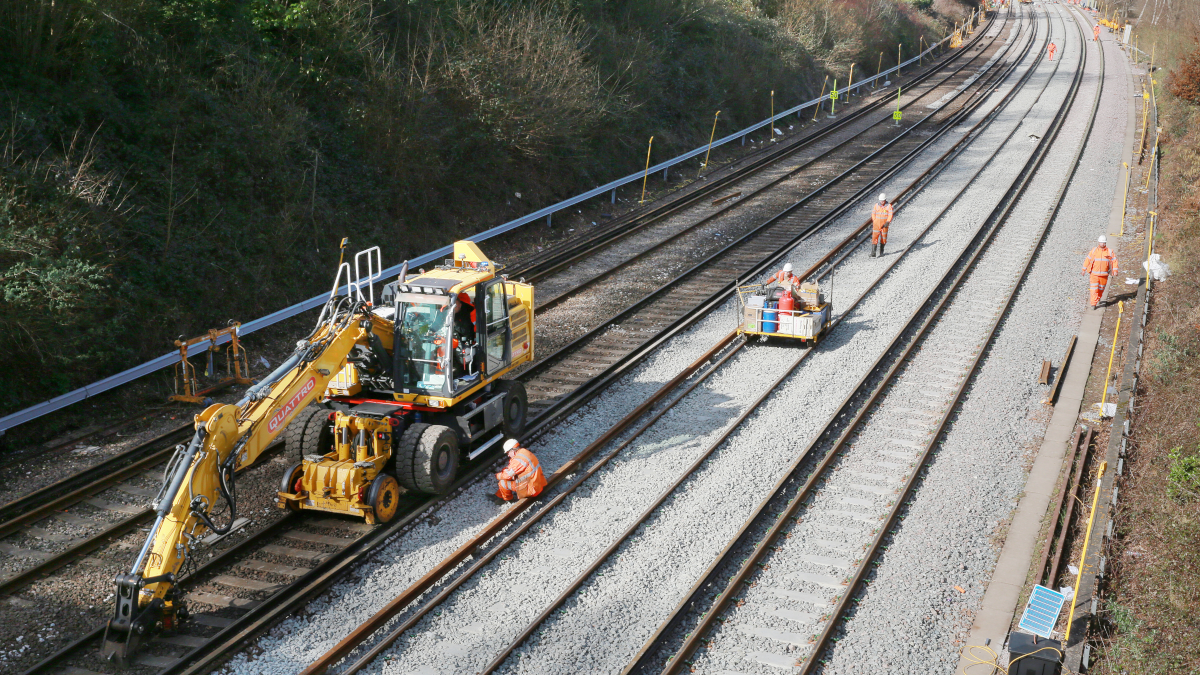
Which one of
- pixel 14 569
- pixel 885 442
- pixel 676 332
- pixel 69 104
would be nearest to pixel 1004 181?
pixel 676 332

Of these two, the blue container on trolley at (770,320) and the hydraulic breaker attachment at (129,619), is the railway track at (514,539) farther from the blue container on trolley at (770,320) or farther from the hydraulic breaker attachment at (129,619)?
the hydraulic breaker attachment at (129,619)

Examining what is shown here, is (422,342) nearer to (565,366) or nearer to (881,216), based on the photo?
(565,366)

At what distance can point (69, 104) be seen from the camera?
51.6 feet

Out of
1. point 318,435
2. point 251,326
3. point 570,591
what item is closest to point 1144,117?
point 251,326

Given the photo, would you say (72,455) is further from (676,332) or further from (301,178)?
(676,332)

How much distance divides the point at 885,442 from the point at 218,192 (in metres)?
13.3

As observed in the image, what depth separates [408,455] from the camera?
452 inches

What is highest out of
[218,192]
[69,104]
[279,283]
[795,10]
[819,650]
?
[795,10]

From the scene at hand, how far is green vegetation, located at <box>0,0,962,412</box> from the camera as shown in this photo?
45.4ft

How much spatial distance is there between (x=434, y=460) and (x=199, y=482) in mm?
3136

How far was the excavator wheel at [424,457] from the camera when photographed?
451 inches

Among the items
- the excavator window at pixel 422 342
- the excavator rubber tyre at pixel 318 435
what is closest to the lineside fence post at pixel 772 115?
the excavator window at pixel 422 342

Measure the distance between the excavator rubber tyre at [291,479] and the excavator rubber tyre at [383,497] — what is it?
37.0 inches

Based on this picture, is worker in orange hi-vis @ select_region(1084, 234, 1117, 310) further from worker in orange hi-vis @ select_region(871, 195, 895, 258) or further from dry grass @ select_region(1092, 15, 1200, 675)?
worker in orange hi-vis @ select_region(871, 195, 895, 258)
